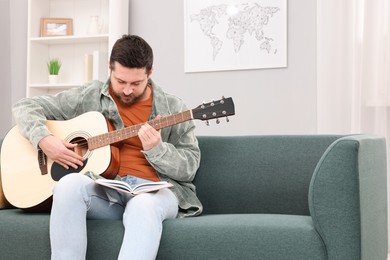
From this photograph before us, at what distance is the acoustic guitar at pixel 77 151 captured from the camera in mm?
2172

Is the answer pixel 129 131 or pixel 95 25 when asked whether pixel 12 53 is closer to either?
pixel 95 25

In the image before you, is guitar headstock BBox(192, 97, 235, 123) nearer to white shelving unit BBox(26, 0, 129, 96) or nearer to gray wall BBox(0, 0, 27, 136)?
white shelving unit BBox(26, 0, 129, 96)

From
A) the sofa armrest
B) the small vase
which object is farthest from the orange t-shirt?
the small vase

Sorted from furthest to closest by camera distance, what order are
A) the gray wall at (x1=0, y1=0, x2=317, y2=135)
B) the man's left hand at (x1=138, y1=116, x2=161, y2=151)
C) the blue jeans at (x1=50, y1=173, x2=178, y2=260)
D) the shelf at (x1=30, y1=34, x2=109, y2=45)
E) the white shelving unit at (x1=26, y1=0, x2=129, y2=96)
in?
the white shelving unit at (x1=26, y1=0, x2=129, y2=96), the shelf at (x1=30, y1=34, x2=109, y2=45), the gray wall at (x1=0, y1=0, x2=317, y2=135), the man's left hand at (x1=138, y1=116, x2=161, y2=151), the blue jeans at (x1=50, y1=173, x2=178, y2=260)

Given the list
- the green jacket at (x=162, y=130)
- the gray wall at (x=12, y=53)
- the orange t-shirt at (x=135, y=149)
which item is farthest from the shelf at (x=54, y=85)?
the orange t-shirt at (x=135, y=149)

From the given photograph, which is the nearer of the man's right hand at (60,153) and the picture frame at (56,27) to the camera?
the man's right hand at (60,153)

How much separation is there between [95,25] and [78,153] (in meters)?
2.30

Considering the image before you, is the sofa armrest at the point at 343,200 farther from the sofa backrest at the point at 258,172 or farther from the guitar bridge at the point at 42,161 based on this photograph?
the guitar bridge at the point at 42,161

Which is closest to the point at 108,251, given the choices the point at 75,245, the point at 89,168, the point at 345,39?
the point at 75,245

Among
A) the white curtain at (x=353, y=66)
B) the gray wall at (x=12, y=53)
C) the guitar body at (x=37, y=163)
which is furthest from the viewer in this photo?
the gray wall at (x=12, y=53)

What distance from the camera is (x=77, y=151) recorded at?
2.29 meters

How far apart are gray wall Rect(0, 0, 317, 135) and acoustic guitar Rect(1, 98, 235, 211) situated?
1.71m

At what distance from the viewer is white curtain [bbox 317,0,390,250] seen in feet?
11.4

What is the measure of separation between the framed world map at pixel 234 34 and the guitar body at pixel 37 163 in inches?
72.7
